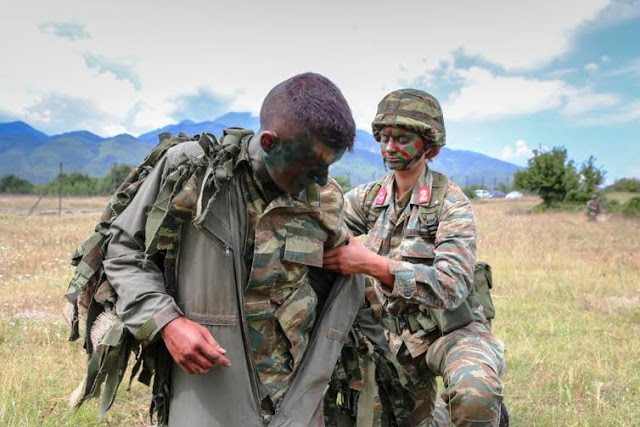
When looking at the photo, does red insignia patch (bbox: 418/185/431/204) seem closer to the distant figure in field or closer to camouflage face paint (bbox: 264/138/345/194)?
camouflage face paint (bbox: 264/138/345/194)

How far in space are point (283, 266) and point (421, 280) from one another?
102cm

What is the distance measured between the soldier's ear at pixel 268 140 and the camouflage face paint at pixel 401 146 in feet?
5.54

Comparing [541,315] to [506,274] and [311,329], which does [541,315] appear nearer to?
[506,274]

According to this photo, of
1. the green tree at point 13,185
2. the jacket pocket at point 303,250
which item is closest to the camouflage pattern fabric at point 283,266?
the jacket pocket at point 303,250

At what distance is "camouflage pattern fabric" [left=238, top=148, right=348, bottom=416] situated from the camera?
8.81 ft

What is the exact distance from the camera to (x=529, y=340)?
6.59 meters

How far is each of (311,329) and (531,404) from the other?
2.79m

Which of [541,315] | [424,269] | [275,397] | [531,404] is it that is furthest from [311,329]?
[541,315]

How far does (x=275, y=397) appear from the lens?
2818mm

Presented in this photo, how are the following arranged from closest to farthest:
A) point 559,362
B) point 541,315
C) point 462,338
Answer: point 462,338 → point 559,362 → point 541,315

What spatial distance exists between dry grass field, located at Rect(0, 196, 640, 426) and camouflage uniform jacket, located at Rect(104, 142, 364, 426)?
1835 millimetres

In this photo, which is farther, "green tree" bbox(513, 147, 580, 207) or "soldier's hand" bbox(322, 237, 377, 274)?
"green tree" bbox(513, 147, 580, 207)

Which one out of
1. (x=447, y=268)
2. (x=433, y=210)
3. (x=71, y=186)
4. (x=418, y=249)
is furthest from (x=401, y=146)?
(x=71, y=186)

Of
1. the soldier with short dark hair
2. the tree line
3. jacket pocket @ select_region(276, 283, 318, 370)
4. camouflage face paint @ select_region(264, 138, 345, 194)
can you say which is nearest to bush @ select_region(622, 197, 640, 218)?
jacket pocket @ select_region(276, 283, 318, 370)
